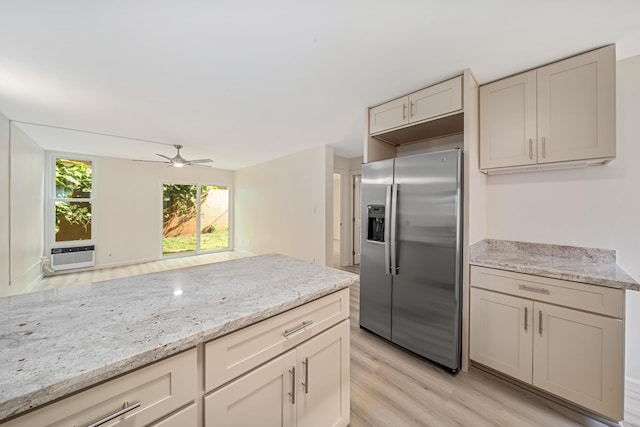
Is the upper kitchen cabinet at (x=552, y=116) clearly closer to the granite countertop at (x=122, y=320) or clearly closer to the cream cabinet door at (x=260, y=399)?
the granite countertop at (x=122, y=320)

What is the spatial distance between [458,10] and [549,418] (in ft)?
8.56

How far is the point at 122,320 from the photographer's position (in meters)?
0.86

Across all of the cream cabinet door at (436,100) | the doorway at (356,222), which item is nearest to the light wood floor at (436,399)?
the cream cabinet door at (436,100)

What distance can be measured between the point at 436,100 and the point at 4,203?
538 centimetres

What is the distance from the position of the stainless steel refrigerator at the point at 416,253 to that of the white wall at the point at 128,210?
5894mm

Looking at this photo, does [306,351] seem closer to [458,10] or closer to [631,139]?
[458,10]

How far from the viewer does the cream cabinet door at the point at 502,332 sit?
1.72m

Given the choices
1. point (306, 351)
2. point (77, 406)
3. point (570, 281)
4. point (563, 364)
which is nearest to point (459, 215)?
point (570, 281)

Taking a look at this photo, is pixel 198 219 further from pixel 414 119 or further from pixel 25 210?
pixel 414 119

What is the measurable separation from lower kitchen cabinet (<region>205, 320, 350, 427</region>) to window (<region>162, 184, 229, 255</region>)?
6454 millimetres

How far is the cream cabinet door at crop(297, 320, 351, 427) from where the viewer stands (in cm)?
115

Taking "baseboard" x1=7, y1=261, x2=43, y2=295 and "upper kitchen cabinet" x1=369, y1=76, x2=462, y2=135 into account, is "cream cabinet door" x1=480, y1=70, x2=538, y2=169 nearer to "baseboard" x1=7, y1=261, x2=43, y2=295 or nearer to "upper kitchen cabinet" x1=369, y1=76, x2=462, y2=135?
"upper kitchen cabinet" x1=369, y1=76, x2=462, y2=135

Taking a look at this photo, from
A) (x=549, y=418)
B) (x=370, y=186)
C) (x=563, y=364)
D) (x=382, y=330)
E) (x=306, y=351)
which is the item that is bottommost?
(x=549, y=418)

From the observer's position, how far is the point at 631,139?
1.77 meters
